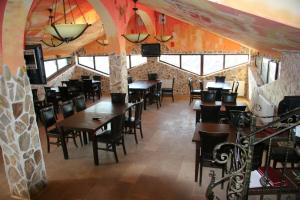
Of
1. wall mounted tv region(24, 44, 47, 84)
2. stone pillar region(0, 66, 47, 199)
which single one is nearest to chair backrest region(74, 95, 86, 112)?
wall mounted tv region(24, 44, 47, 84)

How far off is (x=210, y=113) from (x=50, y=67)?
818cm

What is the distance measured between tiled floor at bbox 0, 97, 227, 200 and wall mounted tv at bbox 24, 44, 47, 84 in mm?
1868

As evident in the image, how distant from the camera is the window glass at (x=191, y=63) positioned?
36.7 ft

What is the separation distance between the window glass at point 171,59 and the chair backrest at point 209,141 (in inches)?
307

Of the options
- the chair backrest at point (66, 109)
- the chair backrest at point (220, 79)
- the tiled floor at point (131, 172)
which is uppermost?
the chair backrest at point (220, 79)

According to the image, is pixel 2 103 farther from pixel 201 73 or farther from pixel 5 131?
pixel 201 73

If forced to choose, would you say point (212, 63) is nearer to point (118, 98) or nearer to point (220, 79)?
point (220, 79)

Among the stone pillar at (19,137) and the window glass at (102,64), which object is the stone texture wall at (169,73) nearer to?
the window glass at (102,64)

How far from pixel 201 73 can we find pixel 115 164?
7304mm

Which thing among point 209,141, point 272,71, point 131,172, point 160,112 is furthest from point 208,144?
point 160,112

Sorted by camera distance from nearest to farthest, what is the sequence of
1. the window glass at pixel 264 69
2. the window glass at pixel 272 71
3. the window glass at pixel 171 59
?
the window glass at pixel 272 71 → the window glass at pixel 264 69 → the window glass at pixel 171 59

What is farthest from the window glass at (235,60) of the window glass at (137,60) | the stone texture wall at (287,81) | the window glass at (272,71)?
the stone texture wall at (287,81)

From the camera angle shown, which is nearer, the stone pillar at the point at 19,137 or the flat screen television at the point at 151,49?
the stone pillar at the point at 19,137

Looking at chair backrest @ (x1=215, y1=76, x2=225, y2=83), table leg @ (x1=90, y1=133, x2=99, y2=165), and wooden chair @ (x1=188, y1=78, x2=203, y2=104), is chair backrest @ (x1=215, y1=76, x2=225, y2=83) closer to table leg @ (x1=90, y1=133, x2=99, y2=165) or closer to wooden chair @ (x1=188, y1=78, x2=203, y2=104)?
wooden chair @ (x1=188, y1=78, x2=203, y2=104)
